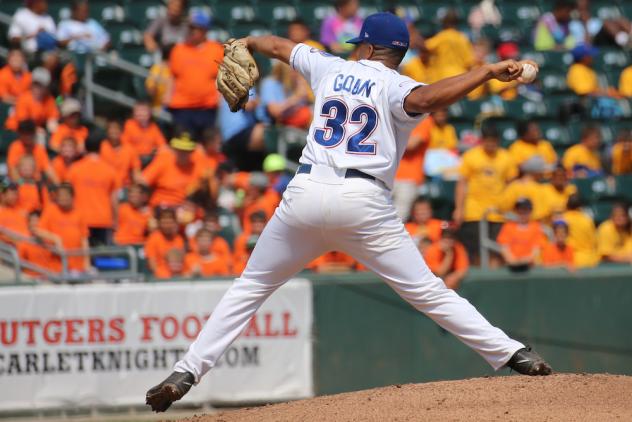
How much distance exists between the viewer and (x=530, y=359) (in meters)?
6.01

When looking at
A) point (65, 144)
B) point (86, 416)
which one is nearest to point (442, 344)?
point (86, 416)

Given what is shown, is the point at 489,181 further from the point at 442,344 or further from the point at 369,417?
the point at 369,417

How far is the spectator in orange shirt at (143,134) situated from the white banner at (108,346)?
246 cm

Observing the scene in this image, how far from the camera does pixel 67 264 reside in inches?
398

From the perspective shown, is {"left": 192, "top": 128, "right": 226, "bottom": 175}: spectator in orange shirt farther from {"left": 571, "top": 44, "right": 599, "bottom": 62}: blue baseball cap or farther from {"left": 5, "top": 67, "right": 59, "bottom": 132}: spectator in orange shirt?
{"left": 571, "top": 44, "right": 599, "bottom": 62}: blue baseball cap

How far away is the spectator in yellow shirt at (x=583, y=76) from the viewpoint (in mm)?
14227

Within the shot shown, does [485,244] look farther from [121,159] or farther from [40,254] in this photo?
[40,254]

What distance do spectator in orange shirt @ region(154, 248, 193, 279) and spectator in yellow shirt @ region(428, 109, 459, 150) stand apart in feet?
10.7

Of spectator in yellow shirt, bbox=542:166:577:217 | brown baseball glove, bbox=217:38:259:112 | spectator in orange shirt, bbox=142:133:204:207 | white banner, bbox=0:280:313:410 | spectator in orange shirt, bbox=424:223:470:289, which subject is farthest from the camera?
spectator in yellow shirt, bbox=542:166:577:217

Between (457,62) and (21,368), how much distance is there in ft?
20.7

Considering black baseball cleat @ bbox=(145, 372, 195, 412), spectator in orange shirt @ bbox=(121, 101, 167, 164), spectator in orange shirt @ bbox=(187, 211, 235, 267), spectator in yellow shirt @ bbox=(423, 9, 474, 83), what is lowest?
black baseball cleat @ bbox=(145, 372, 195, 412)

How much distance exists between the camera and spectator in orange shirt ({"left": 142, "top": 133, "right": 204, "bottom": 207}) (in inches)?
440

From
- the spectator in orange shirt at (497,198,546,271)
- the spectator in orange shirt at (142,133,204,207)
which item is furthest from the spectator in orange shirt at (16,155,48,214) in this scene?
the spectator in orange shirt at (497,198,546,271)

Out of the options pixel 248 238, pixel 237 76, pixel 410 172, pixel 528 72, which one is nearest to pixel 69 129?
pixel 248 238
